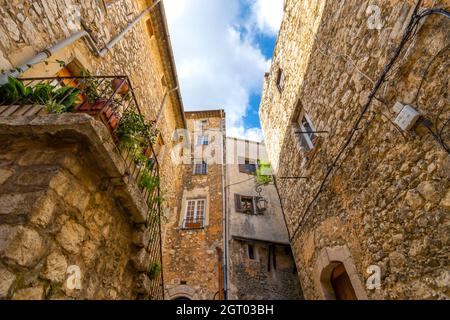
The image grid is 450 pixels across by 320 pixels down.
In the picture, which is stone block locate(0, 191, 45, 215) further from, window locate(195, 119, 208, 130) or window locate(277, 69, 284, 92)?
window locate(195, 119, 208, 130)

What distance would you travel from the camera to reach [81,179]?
2057 millimetres

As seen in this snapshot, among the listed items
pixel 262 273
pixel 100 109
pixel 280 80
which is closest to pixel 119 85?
pixel 100 109

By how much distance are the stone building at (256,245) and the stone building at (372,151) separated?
8.60 feet

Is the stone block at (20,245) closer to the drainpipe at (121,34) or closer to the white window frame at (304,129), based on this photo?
the drainpipe at (121,34)

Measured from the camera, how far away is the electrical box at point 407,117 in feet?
8.27

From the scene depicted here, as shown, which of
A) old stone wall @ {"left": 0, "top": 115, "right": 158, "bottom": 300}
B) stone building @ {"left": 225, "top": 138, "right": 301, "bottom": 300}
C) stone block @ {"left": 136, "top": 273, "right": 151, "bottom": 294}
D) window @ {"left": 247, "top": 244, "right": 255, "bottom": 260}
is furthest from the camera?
window @ {"left": 247, "top": 244, "right": 255, "bottom": 260}

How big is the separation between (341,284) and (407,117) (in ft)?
11.7

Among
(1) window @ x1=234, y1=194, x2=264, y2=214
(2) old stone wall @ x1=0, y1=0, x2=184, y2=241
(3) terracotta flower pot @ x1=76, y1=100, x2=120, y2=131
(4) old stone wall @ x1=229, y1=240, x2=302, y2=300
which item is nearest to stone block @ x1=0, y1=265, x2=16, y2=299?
(3) terracotta flower pot @ x1=76, y1=100, x2=120, y2=131

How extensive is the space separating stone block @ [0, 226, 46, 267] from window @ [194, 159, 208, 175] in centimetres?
1089

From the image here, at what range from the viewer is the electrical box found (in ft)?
8.27

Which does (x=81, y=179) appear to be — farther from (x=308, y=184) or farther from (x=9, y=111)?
(x=308, y=184)

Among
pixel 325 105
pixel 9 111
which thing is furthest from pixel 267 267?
pixel 9 111

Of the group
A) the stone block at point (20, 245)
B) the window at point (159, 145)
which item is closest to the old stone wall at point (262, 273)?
the window at point (159, 145)

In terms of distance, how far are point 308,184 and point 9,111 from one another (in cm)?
537
